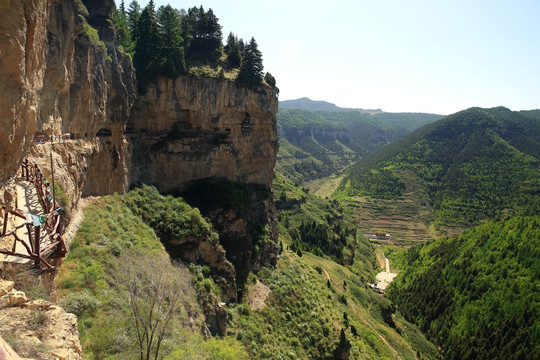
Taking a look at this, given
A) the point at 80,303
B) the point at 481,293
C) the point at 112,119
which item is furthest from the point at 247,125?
the point at 481,293

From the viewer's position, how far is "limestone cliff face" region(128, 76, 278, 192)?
3966 centimetres

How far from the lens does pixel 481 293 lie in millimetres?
69188

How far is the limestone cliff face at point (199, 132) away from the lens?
1561 inches

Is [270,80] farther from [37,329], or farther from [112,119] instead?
[37,329]

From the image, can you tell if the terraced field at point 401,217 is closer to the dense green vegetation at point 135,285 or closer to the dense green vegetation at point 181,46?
the dense green vegetation at point 181,46

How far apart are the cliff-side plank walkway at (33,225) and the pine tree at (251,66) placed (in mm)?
33157

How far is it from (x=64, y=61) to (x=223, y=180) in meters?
26.8

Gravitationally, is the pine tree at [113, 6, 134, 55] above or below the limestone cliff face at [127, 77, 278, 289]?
above

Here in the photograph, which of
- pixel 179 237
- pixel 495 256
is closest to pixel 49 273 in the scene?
pixel 179 237

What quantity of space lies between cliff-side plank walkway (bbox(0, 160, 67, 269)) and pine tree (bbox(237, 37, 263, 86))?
1305 inches

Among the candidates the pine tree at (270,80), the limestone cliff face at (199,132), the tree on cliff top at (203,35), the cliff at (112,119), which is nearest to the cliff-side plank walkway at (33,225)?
the cliff at (112,119)

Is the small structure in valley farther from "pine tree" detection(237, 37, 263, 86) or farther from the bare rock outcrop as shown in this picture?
the bare rock outcrop

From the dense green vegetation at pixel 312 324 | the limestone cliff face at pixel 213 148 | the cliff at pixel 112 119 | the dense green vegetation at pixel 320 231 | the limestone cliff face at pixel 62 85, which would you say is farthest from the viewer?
the dense green vegetation at pixel 320 231

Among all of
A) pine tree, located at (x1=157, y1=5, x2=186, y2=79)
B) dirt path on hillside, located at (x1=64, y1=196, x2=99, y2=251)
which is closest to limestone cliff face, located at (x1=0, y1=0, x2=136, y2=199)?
dirt path on hillside, located at (x1=64, y1=196, x2=99, y2=251)
